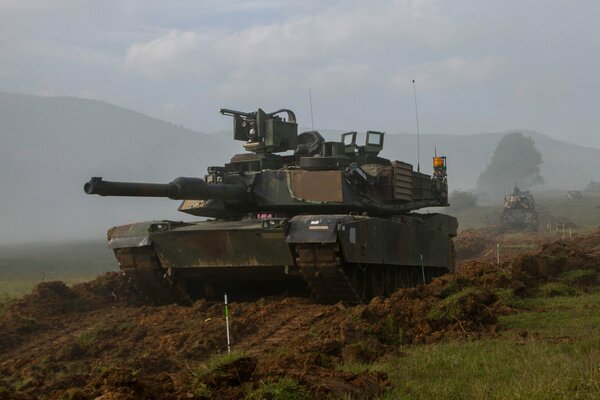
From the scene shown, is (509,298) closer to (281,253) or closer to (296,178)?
(281,253)

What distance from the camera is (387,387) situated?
6496 millimetres

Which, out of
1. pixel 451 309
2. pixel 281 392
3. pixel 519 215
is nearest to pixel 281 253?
pixel 451 309

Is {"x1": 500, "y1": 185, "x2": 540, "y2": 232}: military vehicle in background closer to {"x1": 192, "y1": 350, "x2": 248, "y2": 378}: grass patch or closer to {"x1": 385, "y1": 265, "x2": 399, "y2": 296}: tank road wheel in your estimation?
{"x1": 385, "y1": 265, "x2": 399, "y2": 296}: tank road wheel

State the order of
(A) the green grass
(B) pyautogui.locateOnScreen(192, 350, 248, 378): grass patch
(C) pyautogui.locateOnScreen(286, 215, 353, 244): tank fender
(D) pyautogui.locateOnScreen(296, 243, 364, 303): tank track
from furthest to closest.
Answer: (D) pyautogui.locateOnScreen(296, 243, 364, 303): tank track < (C) pyautogui.locateOnScreen(286, 215, 353, 244): tank fender < (B) pyautogui.locateOnScreen(192, 350, 248, 378): grass patch < (A) the green grass

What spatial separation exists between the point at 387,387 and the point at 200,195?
6548 millimetres

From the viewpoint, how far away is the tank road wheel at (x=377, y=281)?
13.6 m

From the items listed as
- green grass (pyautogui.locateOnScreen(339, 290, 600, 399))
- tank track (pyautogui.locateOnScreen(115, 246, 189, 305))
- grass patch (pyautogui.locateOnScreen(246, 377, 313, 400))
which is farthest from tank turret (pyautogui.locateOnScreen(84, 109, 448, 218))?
grass patch (pyautogui.locateOnScreen(246, 377, 313, 400))

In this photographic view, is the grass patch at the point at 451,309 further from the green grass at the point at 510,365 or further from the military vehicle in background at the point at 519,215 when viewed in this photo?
the military vehicle in background at the point at 519,215

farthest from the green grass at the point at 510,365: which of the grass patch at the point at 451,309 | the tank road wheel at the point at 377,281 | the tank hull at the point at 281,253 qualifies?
the tank road wheel at the point at 377,281

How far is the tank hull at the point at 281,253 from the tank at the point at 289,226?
0.02 m

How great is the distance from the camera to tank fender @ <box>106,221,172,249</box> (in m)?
13.4

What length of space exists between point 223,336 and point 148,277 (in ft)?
13.2

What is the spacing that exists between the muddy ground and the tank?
2.38ft

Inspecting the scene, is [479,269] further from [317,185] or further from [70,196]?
[70,196]
